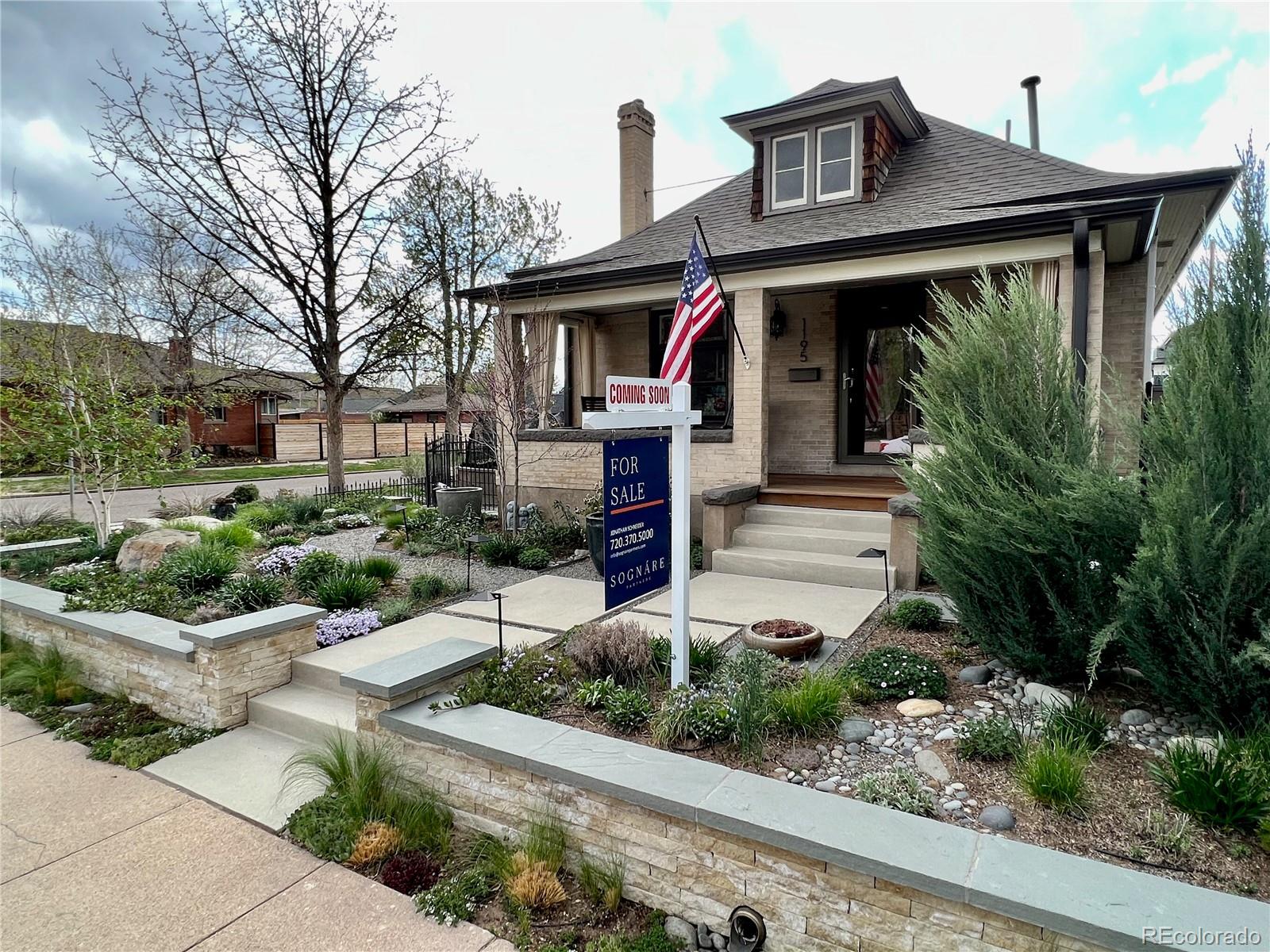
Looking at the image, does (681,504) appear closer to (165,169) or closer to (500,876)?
(500,876)

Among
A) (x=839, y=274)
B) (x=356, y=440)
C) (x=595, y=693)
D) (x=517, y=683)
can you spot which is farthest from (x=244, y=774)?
(x=356, y=440)

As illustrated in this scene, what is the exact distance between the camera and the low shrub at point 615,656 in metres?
4.10

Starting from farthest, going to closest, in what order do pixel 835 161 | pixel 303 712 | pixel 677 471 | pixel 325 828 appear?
pixel 835 161 < pixel 303 712 < pixel 677 471 < pixel 325 828

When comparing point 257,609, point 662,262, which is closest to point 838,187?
point 662,262

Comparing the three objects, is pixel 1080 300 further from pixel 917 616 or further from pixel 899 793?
pixel 899 793

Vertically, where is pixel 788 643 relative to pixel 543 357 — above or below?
below

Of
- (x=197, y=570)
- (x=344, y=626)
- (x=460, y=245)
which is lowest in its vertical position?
(x=344, y=626)

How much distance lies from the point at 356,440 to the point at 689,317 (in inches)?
1354

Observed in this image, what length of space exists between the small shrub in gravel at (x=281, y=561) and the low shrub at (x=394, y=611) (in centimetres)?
144

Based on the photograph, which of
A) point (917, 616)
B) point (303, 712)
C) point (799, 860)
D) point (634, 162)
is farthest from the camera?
point (634, 162)

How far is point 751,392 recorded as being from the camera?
823 cm

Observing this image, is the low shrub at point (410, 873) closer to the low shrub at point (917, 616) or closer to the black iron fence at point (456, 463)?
the low shrub at point (917, 616)

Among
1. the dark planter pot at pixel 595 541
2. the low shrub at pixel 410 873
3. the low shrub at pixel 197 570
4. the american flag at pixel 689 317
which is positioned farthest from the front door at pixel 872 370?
the low shrub at pixel 410 873

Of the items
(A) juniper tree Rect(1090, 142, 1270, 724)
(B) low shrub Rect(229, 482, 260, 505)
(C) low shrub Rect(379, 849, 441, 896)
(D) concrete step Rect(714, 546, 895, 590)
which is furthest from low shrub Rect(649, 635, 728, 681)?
(B) low shrub Rect(229, 482, 260, 505)
